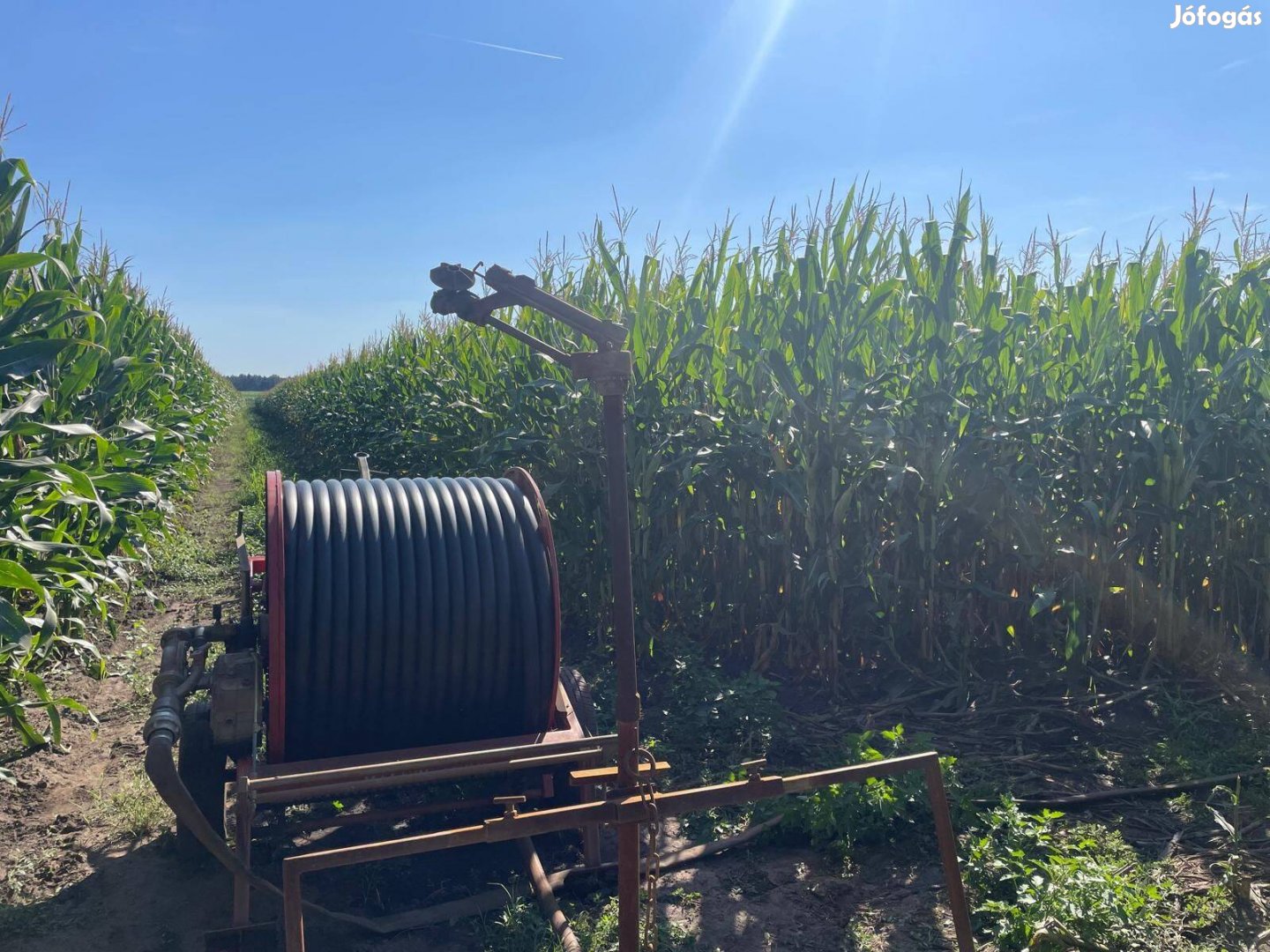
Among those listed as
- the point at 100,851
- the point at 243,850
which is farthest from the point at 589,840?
the point at 100,851

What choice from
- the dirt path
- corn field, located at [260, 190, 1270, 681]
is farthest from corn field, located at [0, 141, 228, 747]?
corn field, located at [260, 190, 1270, 681]

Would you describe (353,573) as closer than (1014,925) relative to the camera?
No

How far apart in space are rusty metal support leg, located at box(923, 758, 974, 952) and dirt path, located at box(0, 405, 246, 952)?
250cm

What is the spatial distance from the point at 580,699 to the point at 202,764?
4.95ft

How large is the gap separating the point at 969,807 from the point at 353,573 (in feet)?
8.62

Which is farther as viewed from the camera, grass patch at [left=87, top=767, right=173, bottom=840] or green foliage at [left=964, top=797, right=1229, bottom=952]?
grass patch at [left=87, top=767, right=173, bottom=840]

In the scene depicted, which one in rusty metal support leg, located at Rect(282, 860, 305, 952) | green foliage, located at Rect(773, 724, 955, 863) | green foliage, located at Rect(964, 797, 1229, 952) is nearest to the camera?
rusty metal support leg, located at Rect(282, 860, 305, 952)

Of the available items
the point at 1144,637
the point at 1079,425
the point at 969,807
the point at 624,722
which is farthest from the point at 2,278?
the point at 1144,637

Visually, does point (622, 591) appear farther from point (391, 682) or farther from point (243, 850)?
point (243, 850)

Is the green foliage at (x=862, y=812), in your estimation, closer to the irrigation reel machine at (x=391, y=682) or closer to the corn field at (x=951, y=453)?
the irrigation reel machine at (x=391, y=682)

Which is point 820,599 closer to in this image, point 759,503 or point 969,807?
point 759,503

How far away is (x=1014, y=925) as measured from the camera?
116 inches

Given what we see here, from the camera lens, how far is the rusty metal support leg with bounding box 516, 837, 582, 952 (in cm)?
300

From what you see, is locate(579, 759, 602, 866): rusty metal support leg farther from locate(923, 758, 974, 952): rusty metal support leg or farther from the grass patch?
the grass patch
